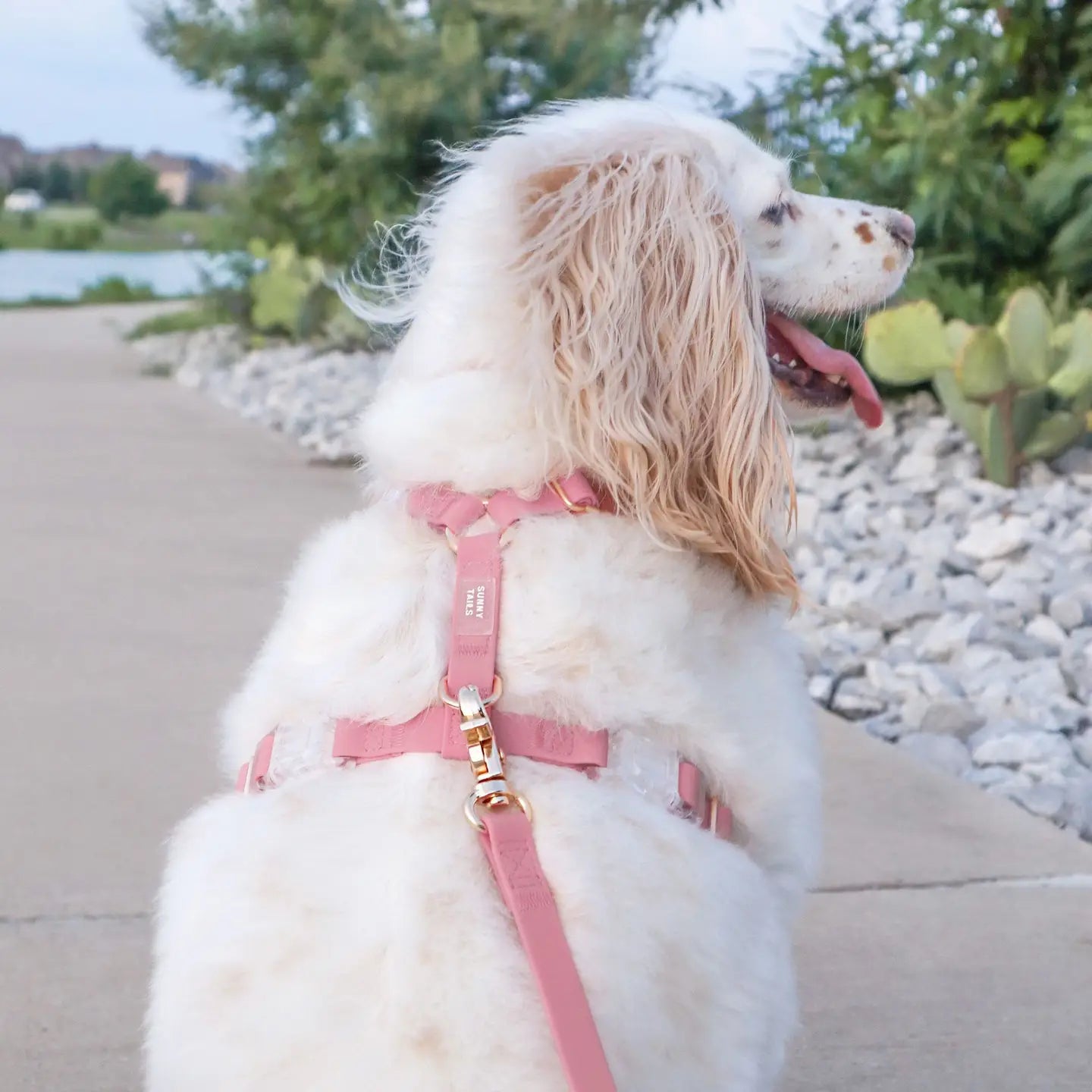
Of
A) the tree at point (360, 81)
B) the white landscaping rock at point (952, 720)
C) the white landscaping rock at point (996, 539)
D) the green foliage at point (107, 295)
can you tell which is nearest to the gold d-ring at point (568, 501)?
the white landscaping rock at point (952, 720)

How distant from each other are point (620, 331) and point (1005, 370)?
5041 mm

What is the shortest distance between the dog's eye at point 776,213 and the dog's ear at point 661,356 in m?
0.22

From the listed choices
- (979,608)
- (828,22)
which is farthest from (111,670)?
(828,22)

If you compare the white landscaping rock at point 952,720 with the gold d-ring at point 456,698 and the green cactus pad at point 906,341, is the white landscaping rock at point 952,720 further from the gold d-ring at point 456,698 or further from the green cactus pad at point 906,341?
the gold d-ring at point 456,698

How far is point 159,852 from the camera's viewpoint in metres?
3.76

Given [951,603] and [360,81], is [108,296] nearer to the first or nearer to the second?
[360,81]

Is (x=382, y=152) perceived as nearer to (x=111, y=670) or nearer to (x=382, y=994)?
(x=111, y=670)

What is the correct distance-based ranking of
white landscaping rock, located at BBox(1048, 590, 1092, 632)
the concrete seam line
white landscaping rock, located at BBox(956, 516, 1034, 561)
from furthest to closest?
1. white landscaping rock, located at BBox(956, 516, 1034, 561)
2. white landscaping rock, located at BBox(1048, 590, 1092, 632)
3. the concrete seam line

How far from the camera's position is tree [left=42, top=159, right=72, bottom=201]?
15.7 metres

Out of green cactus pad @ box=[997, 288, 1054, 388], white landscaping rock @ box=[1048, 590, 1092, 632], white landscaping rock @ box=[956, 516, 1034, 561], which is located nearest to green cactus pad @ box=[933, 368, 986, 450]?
green cactus pad @ box=[997, 288, 1054, 388]

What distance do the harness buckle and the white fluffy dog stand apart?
0.03m

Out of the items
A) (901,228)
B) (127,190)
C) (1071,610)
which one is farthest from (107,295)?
(901,228)

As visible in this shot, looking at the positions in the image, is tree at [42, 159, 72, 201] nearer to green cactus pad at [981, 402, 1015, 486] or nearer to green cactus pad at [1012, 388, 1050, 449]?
green cactus pad at [981, 402, 1015, 486]

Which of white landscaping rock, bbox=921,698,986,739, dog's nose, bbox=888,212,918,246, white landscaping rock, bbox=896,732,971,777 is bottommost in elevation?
white landscaping rock, bbox=896,732,971,777
